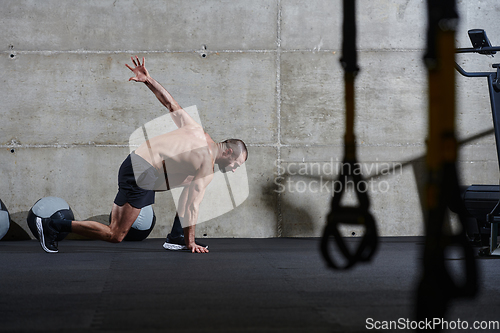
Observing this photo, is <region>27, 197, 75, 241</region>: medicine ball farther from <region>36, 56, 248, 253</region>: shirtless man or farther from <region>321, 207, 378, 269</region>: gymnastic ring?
<region>321, 207, 378, 269</region>: gymnastic ring

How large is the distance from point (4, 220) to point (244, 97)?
9.16 feet

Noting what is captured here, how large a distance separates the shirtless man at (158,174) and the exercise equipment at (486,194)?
6.64 ft

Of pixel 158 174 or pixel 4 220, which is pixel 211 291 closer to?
pixel 158 174

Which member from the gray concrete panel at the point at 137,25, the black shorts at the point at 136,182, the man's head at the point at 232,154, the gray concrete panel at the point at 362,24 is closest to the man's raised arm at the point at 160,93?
the man's head at the point at 232,154

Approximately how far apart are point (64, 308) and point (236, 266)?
1.41 metres

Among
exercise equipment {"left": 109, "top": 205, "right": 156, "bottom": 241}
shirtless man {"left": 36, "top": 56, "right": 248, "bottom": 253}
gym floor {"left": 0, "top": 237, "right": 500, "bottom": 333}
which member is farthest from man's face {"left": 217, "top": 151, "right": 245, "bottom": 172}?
exercise equipment {"left": 109, "top": 205, "right": 156, "bottom": 241}

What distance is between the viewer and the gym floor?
187cm

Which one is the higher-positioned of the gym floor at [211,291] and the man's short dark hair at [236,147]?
the man's short dark hair at [236,147]

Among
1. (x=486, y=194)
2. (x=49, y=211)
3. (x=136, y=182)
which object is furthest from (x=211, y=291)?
(x=486, y=194)

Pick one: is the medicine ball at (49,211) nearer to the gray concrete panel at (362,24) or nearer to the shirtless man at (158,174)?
the shirtless man at (158,174)

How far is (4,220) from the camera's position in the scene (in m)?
4.62

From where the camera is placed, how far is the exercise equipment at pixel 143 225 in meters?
4.65

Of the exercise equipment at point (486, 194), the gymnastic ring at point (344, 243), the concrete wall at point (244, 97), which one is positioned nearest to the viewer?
the gymnastic ring at point (344, 243)

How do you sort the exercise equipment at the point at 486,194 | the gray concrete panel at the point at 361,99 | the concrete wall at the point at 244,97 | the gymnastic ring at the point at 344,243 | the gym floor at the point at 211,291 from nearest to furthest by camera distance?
the gym floor at the point at 211,291, the gymnastic ring at the point at 344,243, the exercise equipment at the point at 486,194, the concrete wall at the point at 244,97, the gray concrete panel at the point at 361,99
